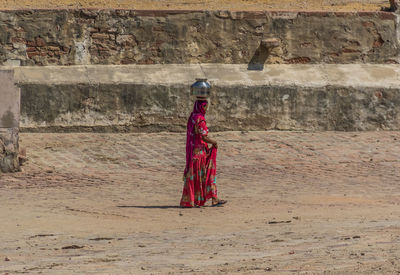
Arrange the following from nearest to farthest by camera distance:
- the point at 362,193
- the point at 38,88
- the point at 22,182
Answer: the point at 362,193 < the point at 22,182 < the point at 38,88

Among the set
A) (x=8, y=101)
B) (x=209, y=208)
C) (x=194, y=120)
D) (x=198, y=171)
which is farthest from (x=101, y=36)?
(x=209, y=208)

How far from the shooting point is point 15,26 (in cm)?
1627

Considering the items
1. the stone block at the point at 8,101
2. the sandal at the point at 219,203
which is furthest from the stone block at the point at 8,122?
the sandal at the point at 219,203

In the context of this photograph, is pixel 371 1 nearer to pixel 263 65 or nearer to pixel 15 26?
pixel 263 65

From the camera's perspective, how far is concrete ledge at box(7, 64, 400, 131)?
15828mm

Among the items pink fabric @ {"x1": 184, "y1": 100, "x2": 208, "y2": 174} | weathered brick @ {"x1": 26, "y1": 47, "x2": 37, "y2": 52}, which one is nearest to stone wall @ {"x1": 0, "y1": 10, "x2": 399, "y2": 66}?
weathered brick @ {"x1": 26, "y1": 47, "x2": 37, "y2": 52}

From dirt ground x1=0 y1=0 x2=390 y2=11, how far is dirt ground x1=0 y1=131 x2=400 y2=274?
3.20 meters

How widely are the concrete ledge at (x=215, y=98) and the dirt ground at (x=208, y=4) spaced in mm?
1780

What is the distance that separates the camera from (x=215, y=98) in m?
16.2

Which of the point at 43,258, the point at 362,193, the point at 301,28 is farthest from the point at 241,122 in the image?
the point at 43,258

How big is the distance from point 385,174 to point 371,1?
6.83 m

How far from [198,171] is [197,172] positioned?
0.06 feet

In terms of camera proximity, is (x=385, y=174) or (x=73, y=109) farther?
(x=73, y=109)

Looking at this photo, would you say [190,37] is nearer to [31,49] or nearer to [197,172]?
[31,49]
